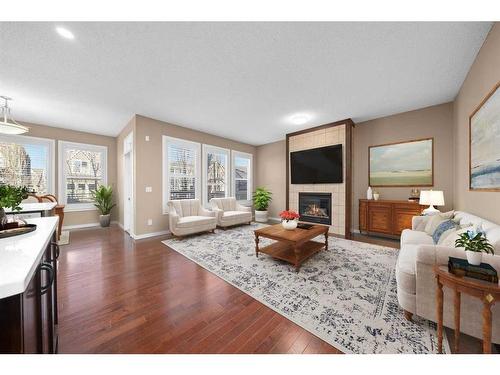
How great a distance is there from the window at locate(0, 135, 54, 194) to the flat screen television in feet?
20.2

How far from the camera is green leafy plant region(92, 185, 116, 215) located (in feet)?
16.8

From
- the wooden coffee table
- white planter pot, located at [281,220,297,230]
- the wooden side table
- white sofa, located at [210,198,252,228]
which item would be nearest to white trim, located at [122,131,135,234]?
white sofa, located at [210,198,252,228]

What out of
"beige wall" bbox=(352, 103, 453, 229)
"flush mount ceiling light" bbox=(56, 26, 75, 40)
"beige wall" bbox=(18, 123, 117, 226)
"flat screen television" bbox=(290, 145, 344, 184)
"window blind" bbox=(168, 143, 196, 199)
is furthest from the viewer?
"window blind" bbox=(168, 143, 196, 199)

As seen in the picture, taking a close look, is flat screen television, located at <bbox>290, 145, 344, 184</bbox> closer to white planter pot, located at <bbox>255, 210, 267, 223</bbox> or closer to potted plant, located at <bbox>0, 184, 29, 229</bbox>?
white planter pot, located at <bbox>255, 210, 267, 223</bbox>

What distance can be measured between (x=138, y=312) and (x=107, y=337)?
0.97 feet

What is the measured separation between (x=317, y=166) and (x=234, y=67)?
322cm

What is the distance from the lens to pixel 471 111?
2469 millimetres

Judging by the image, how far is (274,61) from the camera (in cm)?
230

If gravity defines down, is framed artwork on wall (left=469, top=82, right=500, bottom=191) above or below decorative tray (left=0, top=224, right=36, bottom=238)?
above

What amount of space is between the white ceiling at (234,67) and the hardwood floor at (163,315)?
262 centimetres

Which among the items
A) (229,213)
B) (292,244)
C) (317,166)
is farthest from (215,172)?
(292,244)

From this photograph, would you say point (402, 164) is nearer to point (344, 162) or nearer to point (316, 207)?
point (344, 162)
